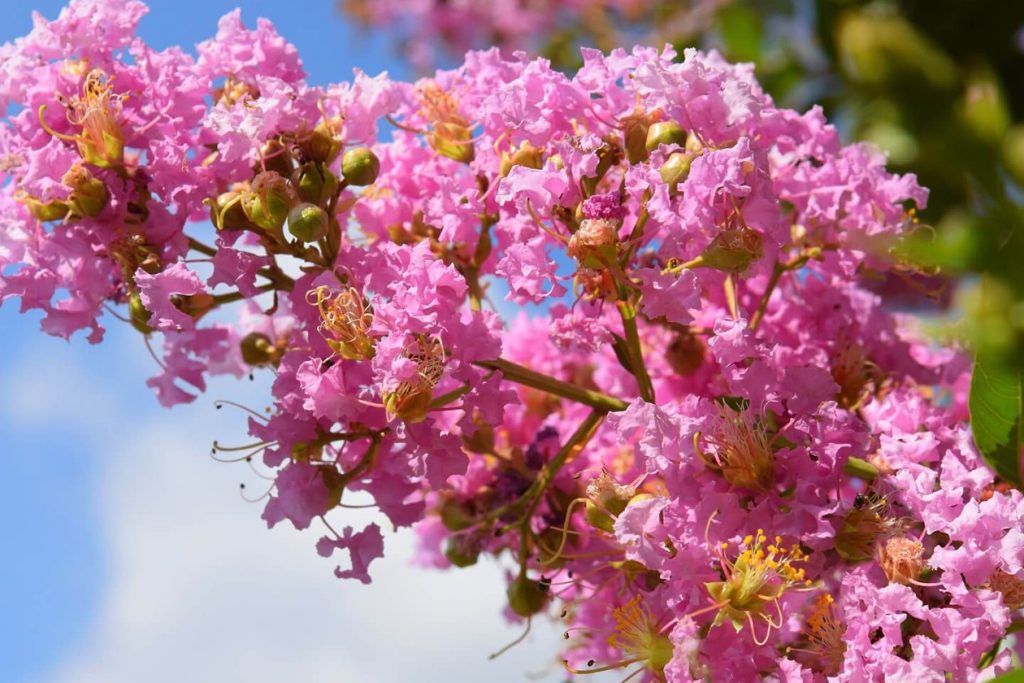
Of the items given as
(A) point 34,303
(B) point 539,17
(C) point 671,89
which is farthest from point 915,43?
(B) point 539,17

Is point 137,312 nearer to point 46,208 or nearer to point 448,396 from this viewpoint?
point 46,208

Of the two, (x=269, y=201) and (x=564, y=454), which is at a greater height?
(x=269, y=201)

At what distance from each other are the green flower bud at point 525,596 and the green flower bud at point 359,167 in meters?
0.55

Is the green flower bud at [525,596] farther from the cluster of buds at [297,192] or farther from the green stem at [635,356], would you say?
the cluster of buds at [297,192]

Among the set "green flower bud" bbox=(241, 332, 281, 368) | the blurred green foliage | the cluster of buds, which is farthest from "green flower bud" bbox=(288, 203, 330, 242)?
the blurred green foliage

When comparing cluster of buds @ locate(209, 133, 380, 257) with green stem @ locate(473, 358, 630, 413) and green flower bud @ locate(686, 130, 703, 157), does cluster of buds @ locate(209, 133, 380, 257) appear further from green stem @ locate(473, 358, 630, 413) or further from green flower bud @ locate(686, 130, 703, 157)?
green flower bud @ locate(686, 130, 703, 157)

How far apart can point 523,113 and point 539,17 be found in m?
3.07

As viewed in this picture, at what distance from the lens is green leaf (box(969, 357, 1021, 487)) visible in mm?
1315

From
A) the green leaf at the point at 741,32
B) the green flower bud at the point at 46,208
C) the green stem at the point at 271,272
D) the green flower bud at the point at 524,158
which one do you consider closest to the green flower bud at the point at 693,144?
the green flower bud at the point at 524,158

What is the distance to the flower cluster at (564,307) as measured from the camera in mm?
1321

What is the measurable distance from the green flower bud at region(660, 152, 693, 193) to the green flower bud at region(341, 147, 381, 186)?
14.0 inches

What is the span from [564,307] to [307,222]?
0.35 metres

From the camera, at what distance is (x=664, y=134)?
4.74ft

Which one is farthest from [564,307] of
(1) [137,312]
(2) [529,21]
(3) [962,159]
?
(2) [529,21]
